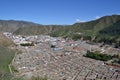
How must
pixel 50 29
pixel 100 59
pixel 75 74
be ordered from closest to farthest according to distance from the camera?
pixel 75 74 < pixel 100 59 < pixel 50 29

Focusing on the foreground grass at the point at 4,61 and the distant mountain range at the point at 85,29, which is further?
the distant mountain range at the point at 85,29

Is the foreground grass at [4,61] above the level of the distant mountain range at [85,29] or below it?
below

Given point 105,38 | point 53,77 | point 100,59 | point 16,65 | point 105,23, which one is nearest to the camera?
point 53,77

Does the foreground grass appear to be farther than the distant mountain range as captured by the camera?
No

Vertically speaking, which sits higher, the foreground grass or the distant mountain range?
the distant mountain range

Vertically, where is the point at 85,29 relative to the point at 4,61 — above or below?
above

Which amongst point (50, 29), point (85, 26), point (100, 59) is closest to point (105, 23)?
point (85, 26)

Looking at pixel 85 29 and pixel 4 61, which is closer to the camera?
pixel 4 61

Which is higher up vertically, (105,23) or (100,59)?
(105,23)

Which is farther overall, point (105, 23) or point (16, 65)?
point (105, 23)

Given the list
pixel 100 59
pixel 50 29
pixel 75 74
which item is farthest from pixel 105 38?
pixel 50 29

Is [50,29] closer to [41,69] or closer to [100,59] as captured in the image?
[100,59]
